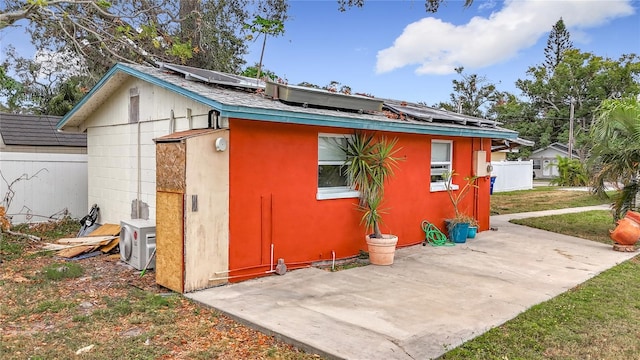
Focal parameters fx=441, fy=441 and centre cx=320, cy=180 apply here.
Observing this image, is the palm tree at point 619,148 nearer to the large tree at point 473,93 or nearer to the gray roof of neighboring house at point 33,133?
the gray roof of neighboring house at point 33,133

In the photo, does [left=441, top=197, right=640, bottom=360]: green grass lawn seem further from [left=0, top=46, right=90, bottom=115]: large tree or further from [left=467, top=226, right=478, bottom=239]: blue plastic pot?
[left=0, top=46, right=90, bottom=115]: large tree

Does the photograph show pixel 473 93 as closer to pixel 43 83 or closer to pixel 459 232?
pixel 43 83

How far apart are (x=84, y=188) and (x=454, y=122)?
9.53 m

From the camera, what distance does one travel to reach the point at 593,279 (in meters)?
6.66

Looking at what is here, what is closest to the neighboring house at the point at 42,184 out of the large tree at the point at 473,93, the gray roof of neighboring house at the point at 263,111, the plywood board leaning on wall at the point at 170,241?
the gray roof of neighboring house at the point at 263,111

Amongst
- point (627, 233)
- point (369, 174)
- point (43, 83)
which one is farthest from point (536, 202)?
point (43, 83)

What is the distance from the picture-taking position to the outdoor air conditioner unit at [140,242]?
6.83m

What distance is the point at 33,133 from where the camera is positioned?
45.3ft

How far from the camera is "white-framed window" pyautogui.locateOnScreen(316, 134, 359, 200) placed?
296 inches

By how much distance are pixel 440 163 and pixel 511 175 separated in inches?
656

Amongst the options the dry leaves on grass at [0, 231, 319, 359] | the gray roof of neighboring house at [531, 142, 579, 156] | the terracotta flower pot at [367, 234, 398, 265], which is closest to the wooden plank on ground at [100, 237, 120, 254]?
the dry leaves on grass at [0, 231, 319, 359]

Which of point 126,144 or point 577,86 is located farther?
point 577,86

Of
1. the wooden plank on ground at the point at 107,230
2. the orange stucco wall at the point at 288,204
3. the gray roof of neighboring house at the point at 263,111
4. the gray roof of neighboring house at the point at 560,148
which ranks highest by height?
the gray roof of neighboring house at the point at 560,148

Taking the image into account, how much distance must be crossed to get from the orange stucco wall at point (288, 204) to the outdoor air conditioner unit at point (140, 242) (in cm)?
153
